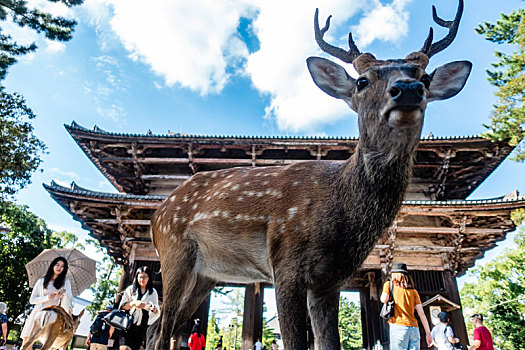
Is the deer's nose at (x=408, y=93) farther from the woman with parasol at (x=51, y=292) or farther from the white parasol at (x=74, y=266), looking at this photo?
the white parasol at (x=74, y=266)

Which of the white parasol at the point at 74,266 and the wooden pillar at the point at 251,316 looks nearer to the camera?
the white parasol at the point at 74,266

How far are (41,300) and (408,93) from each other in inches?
181

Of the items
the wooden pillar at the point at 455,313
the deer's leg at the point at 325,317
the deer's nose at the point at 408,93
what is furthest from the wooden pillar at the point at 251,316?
the deer's nose at the point at 408,93

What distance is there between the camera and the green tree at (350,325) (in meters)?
42.6

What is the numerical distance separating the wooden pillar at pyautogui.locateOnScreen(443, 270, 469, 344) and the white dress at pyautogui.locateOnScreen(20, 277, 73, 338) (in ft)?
32.4

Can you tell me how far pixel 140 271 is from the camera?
4.34 m

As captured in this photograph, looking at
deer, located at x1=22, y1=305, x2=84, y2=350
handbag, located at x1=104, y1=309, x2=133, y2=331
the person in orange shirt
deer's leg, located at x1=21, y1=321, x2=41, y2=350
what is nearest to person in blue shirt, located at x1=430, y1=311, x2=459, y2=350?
the person in orange shirt

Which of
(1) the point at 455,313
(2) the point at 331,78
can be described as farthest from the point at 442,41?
(1) the point at 455,313

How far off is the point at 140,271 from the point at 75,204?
697cm

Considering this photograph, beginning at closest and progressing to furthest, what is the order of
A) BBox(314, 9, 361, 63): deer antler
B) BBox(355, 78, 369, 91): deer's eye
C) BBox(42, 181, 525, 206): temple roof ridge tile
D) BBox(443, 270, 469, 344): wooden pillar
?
BBox(355, 78, 369, 91): deer's eye
BBox(314, 9, 361, 63): deer antler
BBox(42, 181, 525, 206): temple roof ridge tile
BBox(443, 270, 469, 344): wooden pillar

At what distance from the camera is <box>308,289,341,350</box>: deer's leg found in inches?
85.6

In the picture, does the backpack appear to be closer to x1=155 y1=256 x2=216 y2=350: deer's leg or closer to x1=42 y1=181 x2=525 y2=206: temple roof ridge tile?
x1=155 y1=256 x2=216 y2=350: deer's leg

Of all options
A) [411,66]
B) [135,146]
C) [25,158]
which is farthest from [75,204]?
[411,66]

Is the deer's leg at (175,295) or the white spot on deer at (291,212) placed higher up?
the white spot on deer at (291,212)
